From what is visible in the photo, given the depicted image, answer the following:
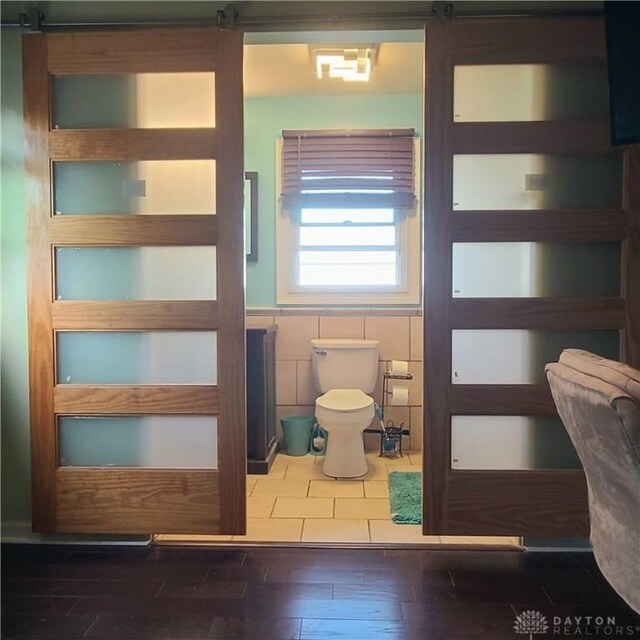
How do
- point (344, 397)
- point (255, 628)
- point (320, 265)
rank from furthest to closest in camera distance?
point (320, 265)
point (344, 397)
point (255, 628)

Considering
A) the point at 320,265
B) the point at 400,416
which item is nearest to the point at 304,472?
the point at 400,416

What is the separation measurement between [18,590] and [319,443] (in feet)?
6.58

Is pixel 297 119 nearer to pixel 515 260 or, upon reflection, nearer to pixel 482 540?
pixel 515 260

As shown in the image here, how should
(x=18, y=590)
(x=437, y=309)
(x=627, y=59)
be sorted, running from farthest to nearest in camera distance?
(x=437, y=309) < (x=18, y=590) < (x=627, y=59)

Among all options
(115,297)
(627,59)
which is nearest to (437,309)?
(627,59)

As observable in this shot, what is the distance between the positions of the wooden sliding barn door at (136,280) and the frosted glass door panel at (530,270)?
0.94m

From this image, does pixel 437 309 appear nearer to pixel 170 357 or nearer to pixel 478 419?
pixel 478 419

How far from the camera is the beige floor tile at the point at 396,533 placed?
2.34 m

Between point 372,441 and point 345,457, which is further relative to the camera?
point 372,441

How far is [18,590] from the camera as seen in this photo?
1952mm

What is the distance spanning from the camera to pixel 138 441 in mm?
2262

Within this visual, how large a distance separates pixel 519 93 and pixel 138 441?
7.03 feet

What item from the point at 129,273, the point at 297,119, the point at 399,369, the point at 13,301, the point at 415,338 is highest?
the point at 297,119

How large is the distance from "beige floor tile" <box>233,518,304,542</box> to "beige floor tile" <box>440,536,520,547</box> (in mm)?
663
